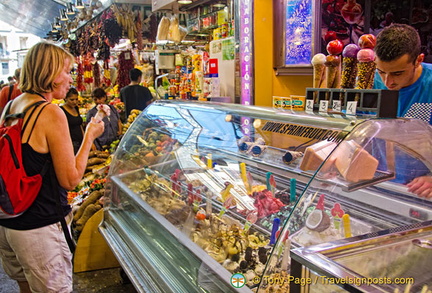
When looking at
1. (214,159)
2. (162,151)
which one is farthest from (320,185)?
(162,151)

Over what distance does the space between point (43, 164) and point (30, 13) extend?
16.0 metres

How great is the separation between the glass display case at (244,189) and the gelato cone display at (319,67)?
0.36 metres

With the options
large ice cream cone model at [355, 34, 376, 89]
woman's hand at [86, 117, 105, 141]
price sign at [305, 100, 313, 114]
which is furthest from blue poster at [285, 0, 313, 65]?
woman's hand at [86, 117, 105, 141]

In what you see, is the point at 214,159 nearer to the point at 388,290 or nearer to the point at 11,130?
the point at 11,130

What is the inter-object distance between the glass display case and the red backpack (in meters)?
0.81

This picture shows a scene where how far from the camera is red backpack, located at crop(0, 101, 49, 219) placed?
1991mm

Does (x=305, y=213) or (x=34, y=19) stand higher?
(x=34, y=19)

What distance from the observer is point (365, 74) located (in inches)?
79.4

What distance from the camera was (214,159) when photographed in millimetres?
2680

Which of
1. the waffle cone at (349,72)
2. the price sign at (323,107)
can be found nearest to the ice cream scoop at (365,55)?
the waffle cone at (349,72)

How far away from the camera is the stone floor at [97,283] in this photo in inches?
135

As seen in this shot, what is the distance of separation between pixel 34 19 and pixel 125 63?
1027cm

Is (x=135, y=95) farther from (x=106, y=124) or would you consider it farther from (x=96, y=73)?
(x=96, y=73)

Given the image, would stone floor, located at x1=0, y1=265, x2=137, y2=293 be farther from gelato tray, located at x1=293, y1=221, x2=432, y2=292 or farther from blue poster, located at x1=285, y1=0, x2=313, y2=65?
blue poster, located at x1=285, y1=0, x2=313, y2=65
